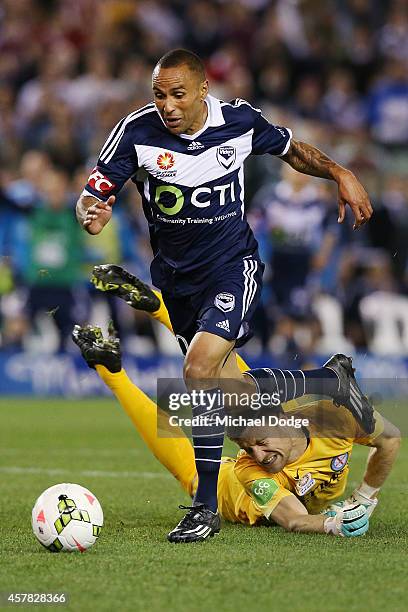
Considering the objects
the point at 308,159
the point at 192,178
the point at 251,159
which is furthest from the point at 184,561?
the point at 251,159

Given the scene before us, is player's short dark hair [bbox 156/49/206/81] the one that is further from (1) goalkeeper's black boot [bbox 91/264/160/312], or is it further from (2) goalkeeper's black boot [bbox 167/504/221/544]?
(2) goalkeeper's black boot [bbox 167/504/221/544]

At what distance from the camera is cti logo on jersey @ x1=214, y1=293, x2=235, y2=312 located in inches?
241

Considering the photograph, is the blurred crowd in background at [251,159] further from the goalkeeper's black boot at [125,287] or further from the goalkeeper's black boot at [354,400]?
the goalkeeper's black boot at [354,400]

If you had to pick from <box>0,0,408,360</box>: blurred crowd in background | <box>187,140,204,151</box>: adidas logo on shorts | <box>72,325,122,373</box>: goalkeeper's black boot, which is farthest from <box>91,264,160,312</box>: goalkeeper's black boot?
<box>0,0,408,360</box>: blurred crowd in background

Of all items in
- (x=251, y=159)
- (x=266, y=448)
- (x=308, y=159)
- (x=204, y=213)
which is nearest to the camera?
(x=266, y=448)

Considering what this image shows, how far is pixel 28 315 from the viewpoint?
1393 cm

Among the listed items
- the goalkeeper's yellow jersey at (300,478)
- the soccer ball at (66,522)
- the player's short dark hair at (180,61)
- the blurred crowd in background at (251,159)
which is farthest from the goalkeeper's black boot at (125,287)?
the blurred crowd in background at (251,159)

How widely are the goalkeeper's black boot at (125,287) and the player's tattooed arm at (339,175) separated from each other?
49.0 inches

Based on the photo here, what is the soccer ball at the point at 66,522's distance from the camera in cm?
522

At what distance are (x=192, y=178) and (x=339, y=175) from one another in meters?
0.87

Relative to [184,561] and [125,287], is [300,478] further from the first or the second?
[125,287]

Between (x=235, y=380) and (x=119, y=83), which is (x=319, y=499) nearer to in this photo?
(x=235, y=380)

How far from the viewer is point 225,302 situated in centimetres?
614

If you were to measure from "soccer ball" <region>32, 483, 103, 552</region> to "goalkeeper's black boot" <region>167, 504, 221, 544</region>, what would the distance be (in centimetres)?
44
